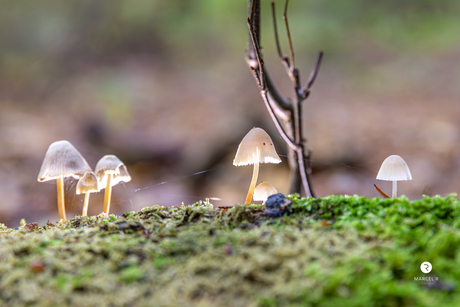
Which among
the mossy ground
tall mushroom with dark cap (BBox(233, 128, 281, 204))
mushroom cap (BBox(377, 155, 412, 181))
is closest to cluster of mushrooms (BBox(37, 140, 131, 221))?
the mossy ground

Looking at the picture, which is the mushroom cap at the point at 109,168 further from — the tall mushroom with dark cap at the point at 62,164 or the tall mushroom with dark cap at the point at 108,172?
the tall mushroom with dark cap at the point at 62,164

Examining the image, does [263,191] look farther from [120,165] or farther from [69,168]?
[69,168]

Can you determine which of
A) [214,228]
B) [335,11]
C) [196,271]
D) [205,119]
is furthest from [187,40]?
[196,271]

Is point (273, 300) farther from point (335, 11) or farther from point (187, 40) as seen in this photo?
point (335, 11)

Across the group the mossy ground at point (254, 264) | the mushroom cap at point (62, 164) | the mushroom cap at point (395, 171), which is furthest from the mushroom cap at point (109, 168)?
the mushroom cap at point (395, 171)

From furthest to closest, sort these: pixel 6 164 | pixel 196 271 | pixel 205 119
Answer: pixel 205 119 < pixel 6 164 < pixel 196 271

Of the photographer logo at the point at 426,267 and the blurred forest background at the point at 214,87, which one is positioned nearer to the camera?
the photographer logo at the point at 426,267

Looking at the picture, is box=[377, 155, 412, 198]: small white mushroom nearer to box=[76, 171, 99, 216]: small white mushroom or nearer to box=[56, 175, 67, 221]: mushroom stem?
box=[76, 171, 99, 216]: small white mushroom
